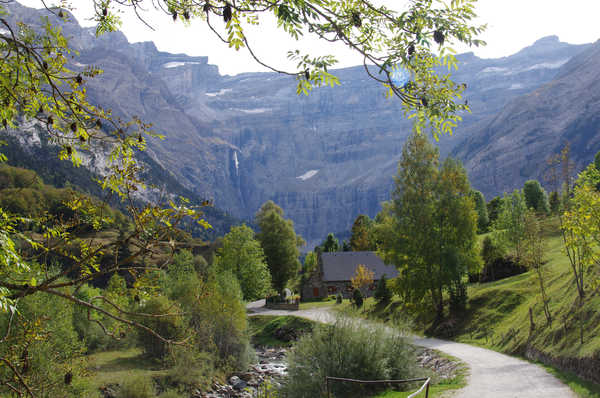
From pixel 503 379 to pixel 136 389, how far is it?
614 inches

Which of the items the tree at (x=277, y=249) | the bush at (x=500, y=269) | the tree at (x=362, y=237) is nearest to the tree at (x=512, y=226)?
the bush at (x=500, y=269)

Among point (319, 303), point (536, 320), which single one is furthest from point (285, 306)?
point (536, 320)

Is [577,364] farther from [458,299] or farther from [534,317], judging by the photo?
[458,299]

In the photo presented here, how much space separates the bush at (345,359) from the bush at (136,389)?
973cm

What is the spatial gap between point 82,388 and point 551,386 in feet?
52.5

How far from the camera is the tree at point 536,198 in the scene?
62.9 metres

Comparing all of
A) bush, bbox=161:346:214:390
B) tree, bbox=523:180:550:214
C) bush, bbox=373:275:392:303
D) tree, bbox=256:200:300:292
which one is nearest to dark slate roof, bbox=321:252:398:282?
tree, bbox=256:200:300:292

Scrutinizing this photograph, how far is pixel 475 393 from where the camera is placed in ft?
39.3

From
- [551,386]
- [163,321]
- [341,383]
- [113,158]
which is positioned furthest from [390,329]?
[163,321]

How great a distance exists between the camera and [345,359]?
13453 millimetres

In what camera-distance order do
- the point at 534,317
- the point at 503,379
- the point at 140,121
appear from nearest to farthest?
the point at 140,121, the point at 503,379, the point at 534,317

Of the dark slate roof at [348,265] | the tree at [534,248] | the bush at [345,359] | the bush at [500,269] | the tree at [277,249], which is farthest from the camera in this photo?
the dark slate roof at [348,265]

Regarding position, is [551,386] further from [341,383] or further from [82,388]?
[82,388]

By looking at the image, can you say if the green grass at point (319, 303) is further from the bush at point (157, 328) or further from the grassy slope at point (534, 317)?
the bush at point (157, 328)
